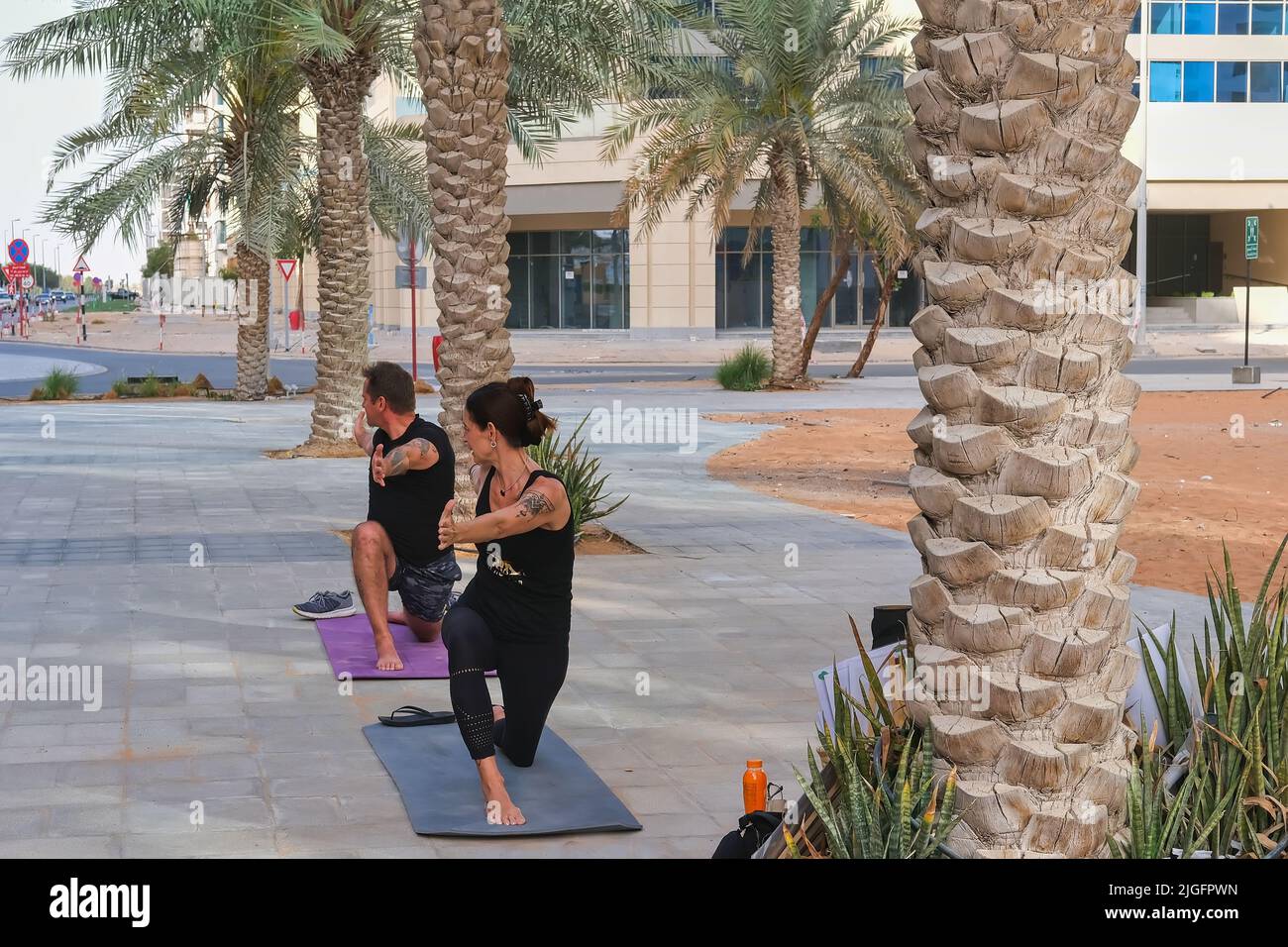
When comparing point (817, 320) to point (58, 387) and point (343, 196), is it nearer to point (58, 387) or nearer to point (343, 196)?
point (58, 387)

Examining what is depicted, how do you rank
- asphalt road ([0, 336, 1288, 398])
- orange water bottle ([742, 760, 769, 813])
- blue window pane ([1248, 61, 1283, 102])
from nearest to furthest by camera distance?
1. orange water bottle ([742, 760, 769, 813])
2. asphalt road ([0, 336, 1288, 398])
3. blue window pane ([1248, 61, 1283, 102])

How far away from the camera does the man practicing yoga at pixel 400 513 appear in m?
7.72

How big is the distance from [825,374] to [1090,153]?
116ft

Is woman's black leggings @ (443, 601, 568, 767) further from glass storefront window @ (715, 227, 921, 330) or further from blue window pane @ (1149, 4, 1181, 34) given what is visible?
blue window pane @ (1149, 4, 1181, 34)

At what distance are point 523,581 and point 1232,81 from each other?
59234mm

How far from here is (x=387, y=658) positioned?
763 cm

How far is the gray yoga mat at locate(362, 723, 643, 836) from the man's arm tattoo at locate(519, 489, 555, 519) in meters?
1.03

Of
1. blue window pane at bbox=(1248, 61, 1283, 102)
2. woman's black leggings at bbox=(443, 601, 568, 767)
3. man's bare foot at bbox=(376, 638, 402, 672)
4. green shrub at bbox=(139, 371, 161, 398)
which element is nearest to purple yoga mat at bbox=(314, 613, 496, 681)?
man's bare foot at bbox=(376, 638, 402, 672)

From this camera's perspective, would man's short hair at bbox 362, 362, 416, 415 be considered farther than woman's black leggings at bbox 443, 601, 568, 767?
Yes

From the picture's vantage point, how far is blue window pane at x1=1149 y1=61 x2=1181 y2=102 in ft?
190

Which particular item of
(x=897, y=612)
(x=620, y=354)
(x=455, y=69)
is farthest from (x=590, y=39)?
(x=620, y=354)

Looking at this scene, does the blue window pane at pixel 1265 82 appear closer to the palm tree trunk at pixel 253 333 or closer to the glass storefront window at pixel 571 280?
the glass storefront window at pixel 571 280

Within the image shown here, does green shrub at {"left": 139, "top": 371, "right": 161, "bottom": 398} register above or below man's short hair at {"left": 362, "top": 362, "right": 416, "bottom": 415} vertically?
below

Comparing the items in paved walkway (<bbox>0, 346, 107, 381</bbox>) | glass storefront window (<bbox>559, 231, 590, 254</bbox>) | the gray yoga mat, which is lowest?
the gray yoga mat
